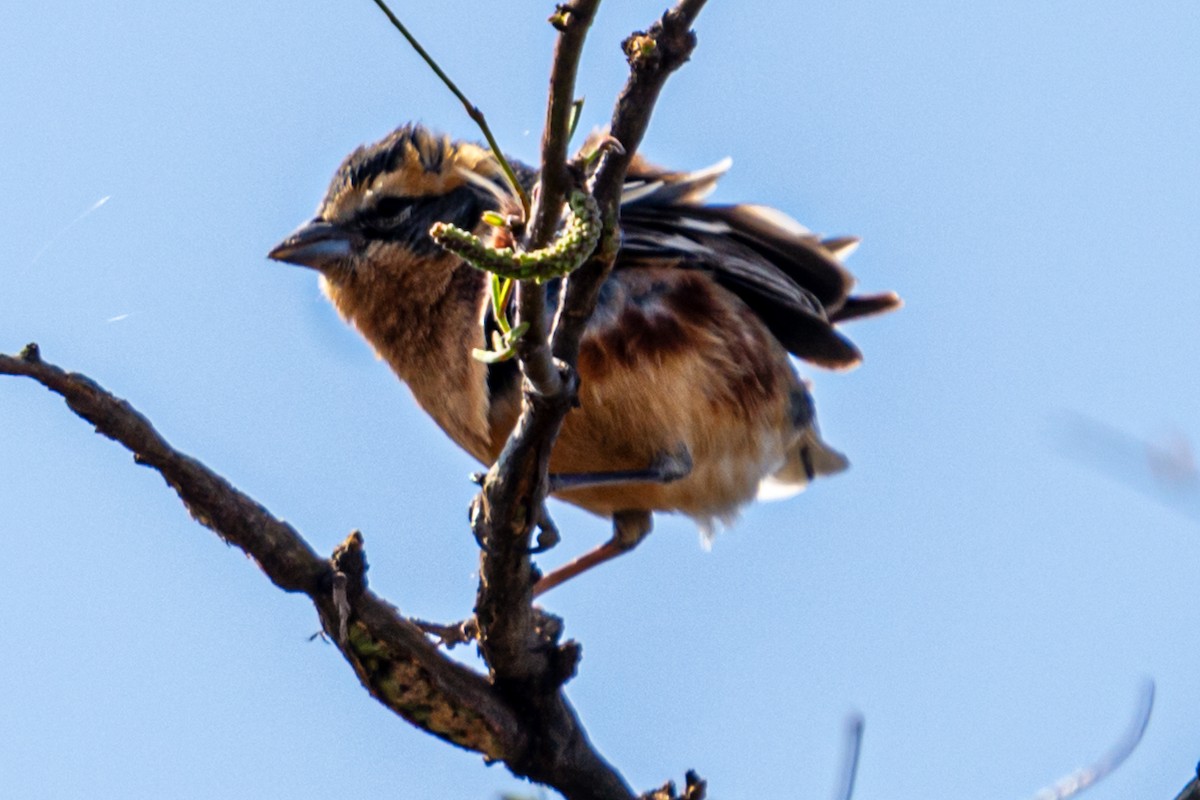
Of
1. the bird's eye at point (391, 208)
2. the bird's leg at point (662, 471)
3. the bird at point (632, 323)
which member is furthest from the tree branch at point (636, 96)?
the bird's eye at point (391, 208)

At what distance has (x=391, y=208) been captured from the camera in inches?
295

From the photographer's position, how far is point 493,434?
6684 mm

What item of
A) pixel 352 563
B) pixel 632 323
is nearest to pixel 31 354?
pixel 352 563

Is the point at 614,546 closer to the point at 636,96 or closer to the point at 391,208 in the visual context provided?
the point at 391,208

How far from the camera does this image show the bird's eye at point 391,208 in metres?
7.47

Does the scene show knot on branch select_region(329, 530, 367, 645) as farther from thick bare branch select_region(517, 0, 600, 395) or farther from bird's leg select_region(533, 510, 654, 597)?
bird's leg select_region(533, 510, 654, 597)

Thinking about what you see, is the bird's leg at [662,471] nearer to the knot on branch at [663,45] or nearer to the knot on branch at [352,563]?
the knot on branch at [352,563]

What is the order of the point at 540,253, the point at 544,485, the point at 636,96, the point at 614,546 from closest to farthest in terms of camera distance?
the point at 540,253 < the point at 636,96 < the point at 544,485 < the point at 614,546

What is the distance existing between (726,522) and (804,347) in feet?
3.27

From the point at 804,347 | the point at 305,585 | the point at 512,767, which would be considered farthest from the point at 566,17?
the point at 804,347

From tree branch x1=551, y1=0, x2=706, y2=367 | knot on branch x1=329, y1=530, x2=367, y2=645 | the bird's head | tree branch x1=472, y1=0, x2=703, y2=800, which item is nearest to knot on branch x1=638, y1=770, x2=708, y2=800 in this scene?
tree branch x1=472, y1=0, x2=703, y2=800

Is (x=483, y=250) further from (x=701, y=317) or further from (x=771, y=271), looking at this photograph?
(x=771, y=271)

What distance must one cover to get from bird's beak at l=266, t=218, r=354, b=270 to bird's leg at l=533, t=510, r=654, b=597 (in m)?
1.87

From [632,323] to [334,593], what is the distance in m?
2.00
